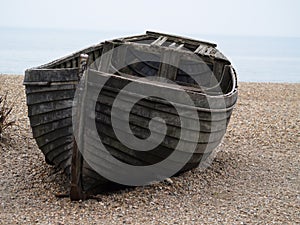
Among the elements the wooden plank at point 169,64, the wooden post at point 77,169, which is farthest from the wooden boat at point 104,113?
the wooden plank at point 169,64

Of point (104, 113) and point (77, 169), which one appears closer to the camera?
point (104, 113)

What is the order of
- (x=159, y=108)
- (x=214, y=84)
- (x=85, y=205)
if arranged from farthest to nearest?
(x=214, y=84)
(x=85, y=205)
(x=159, y=108)

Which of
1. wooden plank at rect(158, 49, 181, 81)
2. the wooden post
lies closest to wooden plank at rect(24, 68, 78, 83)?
the wooden post

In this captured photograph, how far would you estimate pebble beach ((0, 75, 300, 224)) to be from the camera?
3.81 m

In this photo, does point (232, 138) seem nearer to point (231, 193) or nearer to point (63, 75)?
point (231, 193)

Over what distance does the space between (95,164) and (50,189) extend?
71 cm

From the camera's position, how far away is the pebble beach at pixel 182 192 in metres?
3.81

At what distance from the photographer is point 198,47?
236 inches

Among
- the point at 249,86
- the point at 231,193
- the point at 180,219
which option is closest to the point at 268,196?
the point at 231,193

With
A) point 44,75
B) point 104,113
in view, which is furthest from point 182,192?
point 44,75

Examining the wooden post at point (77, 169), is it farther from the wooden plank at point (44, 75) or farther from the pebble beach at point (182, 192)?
the wooden plank at point (44, 75)

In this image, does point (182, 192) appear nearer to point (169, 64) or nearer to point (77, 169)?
point (77, 169)

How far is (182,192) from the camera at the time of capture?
4.42 m

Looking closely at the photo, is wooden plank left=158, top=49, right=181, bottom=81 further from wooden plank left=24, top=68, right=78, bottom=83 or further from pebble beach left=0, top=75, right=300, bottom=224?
wooden plank left=24, top=68, right=78, bottom=83
